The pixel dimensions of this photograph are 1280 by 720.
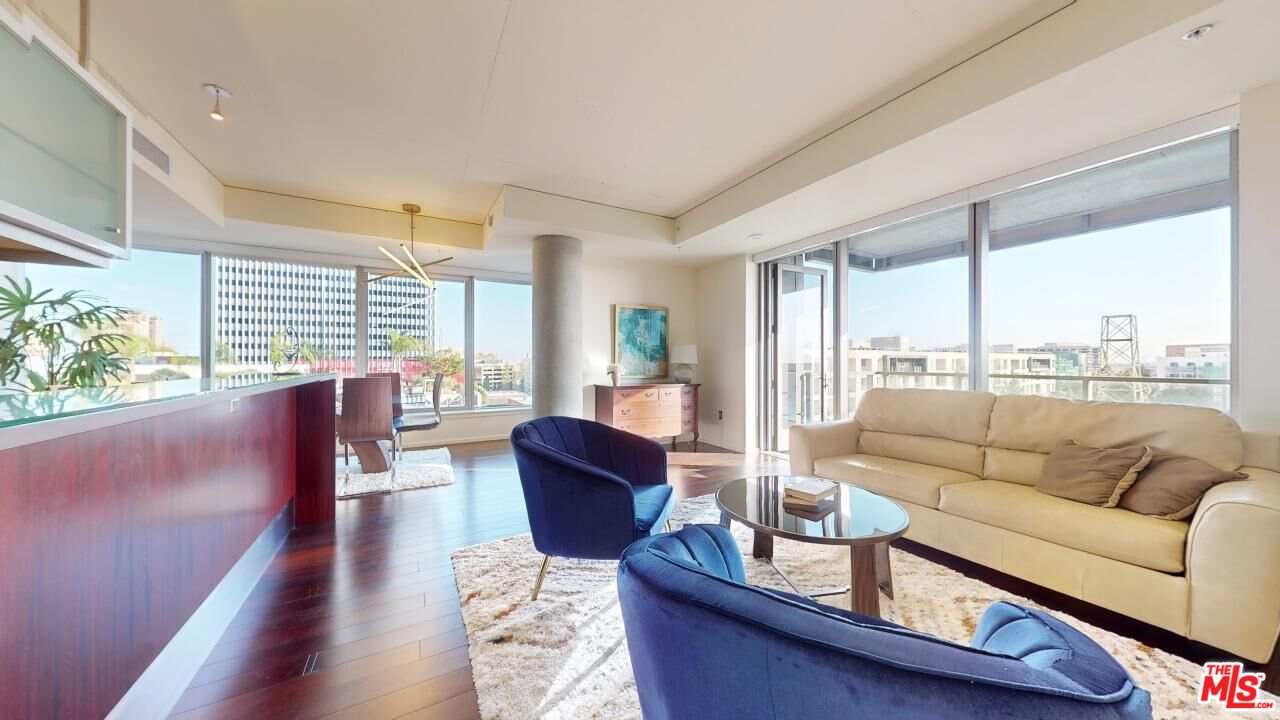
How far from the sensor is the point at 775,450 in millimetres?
5375

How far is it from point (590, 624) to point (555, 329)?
10.2 ft

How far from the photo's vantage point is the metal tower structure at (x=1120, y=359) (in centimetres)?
276

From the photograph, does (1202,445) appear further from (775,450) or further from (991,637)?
(775,450)

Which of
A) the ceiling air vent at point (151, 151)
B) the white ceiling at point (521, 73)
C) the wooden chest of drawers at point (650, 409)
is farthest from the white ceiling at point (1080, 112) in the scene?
the ceiling air vent at point (151, 151)

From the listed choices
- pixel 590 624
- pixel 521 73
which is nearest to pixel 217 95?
pixel 521 73

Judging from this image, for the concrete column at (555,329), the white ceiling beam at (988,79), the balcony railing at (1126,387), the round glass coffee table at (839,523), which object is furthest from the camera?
the concrete column at (555,329)

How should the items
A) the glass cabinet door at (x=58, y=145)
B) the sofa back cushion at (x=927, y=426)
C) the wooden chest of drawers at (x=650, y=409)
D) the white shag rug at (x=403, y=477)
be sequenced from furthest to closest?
→ the wooden chest of drawers at (x=650, y=409)
the white shag rug at (x=403, y=477)
the sofa back cushion at (x=927, y=426)
the glass cabinet door at (x=58, y=145)

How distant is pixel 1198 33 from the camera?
1.80 meters

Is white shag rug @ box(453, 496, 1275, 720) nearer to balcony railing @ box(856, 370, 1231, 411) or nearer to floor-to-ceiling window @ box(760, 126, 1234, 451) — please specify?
balcony railing @ box(856, 370, 1231, 411)

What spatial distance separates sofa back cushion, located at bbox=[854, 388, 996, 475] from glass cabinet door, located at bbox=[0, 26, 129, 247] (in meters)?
4.29

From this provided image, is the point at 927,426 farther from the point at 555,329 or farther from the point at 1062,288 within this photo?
the point at 555,329

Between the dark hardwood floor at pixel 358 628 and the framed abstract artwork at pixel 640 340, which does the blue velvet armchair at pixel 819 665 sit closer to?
the dark hardwood floor at pixel 358 628

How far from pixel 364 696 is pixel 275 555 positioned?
1512 mm

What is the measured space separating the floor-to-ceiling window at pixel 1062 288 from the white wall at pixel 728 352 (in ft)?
3.73
